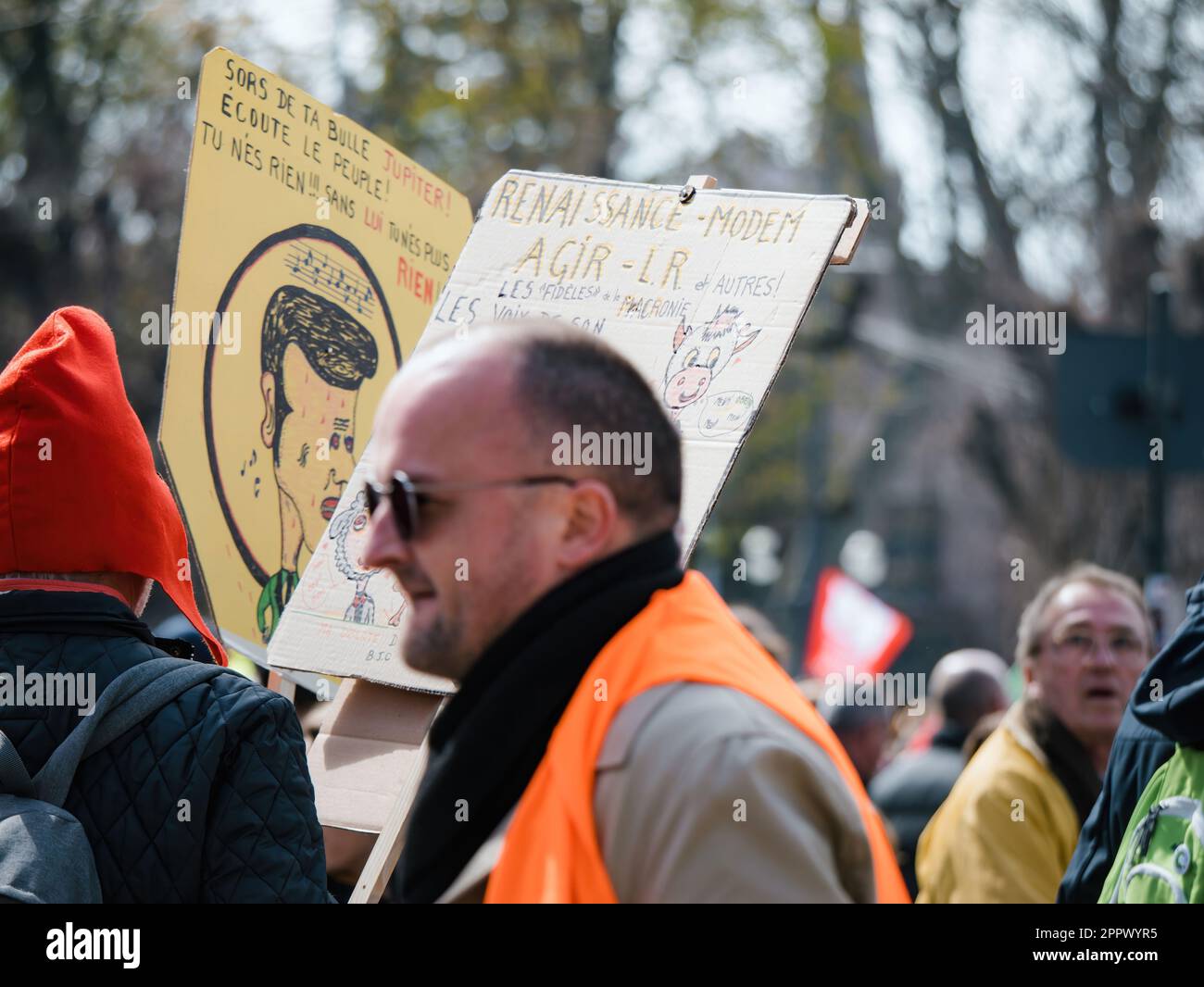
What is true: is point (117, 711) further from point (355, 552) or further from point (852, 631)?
point (852, 631)

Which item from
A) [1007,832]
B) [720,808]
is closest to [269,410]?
[720,808]

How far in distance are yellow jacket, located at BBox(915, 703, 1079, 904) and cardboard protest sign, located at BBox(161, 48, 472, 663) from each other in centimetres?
181

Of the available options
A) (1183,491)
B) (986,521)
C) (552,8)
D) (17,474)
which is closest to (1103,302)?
(1183,491)

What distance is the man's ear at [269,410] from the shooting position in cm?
305

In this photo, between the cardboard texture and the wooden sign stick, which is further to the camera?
the cardboard texture

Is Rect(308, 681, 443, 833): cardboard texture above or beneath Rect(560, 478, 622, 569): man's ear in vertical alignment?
beneath

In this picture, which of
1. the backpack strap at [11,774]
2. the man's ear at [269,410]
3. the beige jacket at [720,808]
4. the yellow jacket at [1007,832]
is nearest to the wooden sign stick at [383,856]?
the backpack strap at [11,774]

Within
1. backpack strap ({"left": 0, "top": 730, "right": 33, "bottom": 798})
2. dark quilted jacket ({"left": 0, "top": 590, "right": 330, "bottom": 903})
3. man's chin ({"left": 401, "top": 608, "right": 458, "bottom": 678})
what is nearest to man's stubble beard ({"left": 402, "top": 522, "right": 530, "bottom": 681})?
man's chin ({"left": 401, "top": 608, "right": 458, "bottom": 678})

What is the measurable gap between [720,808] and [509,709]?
30 cm

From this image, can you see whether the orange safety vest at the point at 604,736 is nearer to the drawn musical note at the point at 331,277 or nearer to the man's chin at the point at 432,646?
the man's chin at the point at 432,646

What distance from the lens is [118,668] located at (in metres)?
2.35

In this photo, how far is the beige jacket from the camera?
4.83ft

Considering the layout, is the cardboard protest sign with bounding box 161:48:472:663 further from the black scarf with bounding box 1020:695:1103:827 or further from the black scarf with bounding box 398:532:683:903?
the black scarf with bounding box 1020:695:1103:827

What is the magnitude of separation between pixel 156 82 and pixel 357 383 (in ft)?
46.2
